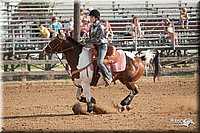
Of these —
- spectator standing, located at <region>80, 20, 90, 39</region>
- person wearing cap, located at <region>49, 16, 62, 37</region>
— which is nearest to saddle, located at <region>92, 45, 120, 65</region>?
spectator standing, located at <region>80, 20, 90, 39</region>

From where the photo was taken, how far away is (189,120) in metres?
9.34

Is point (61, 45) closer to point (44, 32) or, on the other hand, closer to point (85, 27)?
point (85, 27)

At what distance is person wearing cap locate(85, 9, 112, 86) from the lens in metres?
10.7

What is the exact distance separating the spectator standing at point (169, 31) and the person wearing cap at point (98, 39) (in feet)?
33.6

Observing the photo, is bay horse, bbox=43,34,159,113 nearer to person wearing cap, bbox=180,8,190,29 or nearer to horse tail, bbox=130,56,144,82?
horse tail, bbox=130,56,144,82

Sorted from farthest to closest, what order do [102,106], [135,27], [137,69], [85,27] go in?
[135,27], [85,27], [137,69], [102,106]

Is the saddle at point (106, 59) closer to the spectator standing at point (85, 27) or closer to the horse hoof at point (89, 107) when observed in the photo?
the horse hoof at point (89, 107)

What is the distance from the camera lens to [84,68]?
10.9 metres

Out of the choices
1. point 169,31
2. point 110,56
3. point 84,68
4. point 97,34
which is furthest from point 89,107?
point 169,31

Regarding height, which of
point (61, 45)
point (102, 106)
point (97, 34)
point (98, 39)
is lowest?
point (102, 106)

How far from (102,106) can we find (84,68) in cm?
100

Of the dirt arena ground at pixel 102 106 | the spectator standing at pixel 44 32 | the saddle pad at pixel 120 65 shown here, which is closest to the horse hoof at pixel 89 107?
the dirt arena ground at pixel 102 106

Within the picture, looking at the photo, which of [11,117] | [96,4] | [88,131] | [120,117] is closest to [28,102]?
[11,117]

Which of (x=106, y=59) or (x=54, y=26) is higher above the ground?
(x=54, y=26)
